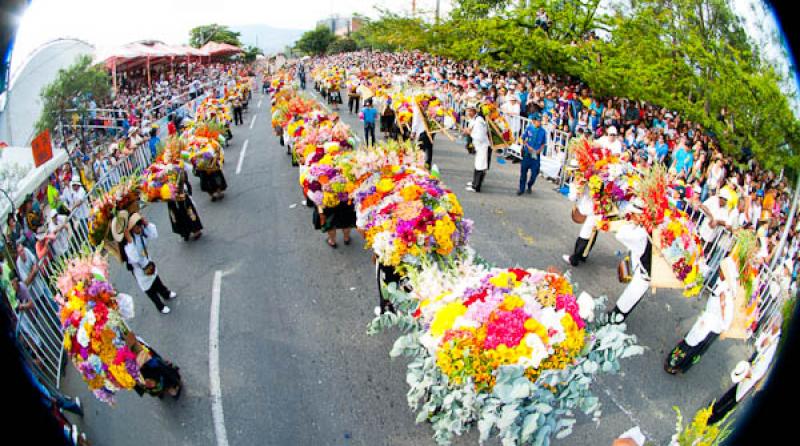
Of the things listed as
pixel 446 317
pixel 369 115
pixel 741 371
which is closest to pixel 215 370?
pixel 446 317

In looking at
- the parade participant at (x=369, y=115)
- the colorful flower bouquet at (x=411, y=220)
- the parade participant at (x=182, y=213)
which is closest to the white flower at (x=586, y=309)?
the colorful flower bouquet at (x=411, y=220)

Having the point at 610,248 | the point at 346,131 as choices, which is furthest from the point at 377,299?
the point at 610,248

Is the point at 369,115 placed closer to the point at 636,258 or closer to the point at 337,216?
the point at 337,216

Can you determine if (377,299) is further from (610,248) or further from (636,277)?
(610,248)

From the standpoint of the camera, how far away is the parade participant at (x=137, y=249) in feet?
19.9

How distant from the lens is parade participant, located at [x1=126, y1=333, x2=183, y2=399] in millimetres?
4316

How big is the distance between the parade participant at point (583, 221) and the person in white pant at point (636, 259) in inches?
36.9

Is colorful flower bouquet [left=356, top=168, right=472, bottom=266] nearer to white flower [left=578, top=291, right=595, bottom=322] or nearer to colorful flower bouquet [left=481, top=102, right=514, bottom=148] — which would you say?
white flower [left=578, top=291, right=595, bottom=322]

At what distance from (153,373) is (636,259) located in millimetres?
5843

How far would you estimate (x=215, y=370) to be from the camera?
5.24 m

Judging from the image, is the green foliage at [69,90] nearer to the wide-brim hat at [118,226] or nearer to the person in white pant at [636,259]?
the wide-brim hat at [118,226]

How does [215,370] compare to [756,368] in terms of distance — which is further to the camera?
[215,370]

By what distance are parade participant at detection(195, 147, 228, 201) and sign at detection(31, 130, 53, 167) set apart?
7.50 m

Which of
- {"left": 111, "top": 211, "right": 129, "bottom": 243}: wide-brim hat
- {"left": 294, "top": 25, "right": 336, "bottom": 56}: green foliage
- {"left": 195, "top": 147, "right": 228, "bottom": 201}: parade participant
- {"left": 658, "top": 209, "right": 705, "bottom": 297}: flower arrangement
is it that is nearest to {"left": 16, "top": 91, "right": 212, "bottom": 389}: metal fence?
{"left": 111, "top": 211, "right": 129, "bottom": 243}: wide-brim hat
